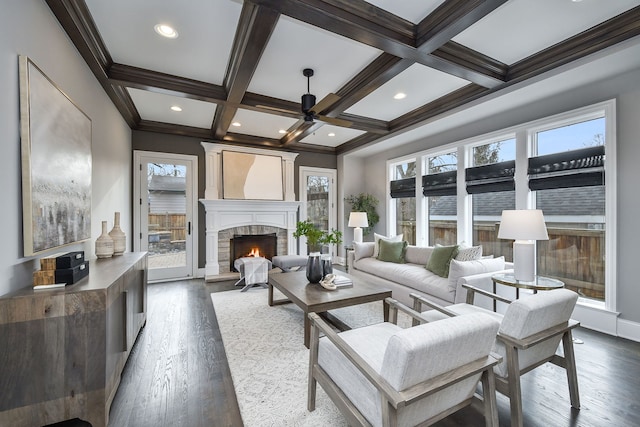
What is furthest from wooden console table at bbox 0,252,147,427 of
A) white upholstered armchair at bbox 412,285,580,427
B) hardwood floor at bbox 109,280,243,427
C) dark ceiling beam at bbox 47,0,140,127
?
white upholstered armchair at bbox 412,285,580,427

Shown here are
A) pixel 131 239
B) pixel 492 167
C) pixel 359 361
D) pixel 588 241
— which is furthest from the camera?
pixel 131 239

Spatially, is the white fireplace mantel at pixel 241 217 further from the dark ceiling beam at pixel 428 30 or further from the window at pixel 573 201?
the window at pixel 573 201

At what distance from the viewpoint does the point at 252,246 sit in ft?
19.2

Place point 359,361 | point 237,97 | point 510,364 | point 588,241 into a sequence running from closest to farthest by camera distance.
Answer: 1. point 359,361
2. point 510,364
3. point 588,241
4. point 237,97

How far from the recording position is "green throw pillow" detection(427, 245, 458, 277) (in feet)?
11.1

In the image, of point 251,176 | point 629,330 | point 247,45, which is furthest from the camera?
point 251,176

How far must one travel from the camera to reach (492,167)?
4.05 meters

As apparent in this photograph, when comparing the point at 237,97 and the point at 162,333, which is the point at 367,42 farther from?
the point at 162,333

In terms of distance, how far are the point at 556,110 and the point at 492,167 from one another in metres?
0.97

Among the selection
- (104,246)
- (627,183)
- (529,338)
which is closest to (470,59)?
(627,183)


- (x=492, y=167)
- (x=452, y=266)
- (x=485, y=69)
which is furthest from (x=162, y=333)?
(x=492, y=167)

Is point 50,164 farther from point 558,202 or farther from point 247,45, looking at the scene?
point 558,202

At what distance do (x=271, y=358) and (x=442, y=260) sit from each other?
2326mm

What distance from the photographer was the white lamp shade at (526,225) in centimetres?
255
